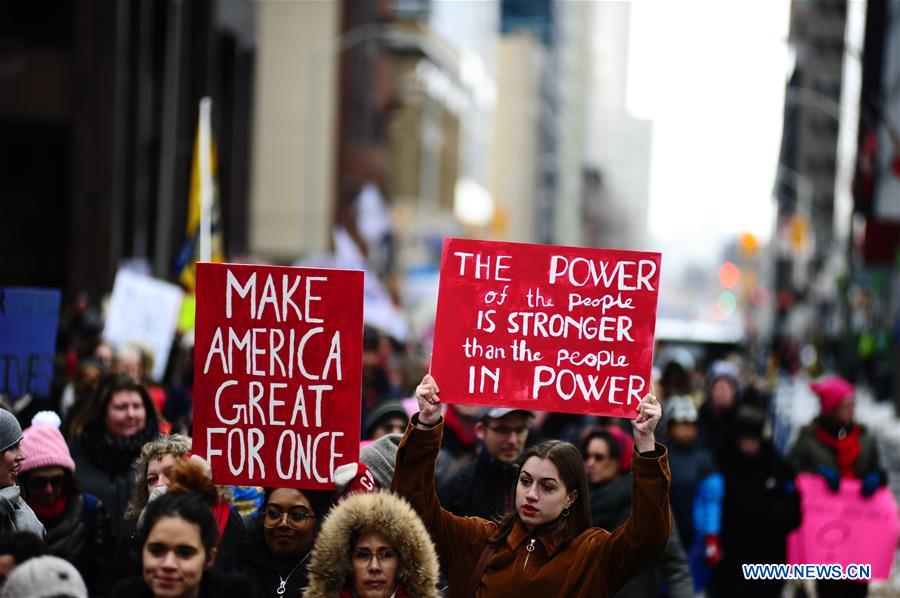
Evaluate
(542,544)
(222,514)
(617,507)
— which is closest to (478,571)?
(542,544)

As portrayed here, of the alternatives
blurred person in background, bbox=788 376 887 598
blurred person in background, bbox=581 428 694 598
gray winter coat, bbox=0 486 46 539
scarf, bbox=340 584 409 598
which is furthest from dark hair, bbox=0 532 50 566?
blurred person in background, bbox=788 376 887 598

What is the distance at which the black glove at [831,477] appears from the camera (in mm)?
10211

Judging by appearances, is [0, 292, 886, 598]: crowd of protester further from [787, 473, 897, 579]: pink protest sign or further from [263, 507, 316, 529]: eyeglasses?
[787, 473, 897, 579]: pink protest sign

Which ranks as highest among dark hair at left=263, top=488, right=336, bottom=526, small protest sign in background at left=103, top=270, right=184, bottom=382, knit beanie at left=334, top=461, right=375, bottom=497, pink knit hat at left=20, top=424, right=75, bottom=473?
small protest sign in background at left=103, top=270, right=184, bottom=382

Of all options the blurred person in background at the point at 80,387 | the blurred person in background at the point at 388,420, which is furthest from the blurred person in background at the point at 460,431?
the blurred person in background at the point at 80,387

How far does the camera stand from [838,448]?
34.0 ft

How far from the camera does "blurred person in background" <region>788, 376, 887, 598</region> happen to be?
10297 millimetres

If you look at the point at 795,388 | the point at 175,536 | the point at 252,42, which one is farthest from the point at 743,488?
the point at 252,42

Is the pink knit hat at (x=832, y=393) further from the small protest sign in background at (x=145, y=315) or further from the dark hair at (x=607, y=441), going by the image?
the small protest sign in background at (x=145, y=315)

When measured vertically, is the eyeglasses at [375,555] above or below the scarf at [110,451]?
below

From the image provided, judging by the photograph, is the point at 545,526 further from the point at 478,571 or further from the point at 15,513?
the point at 15,513

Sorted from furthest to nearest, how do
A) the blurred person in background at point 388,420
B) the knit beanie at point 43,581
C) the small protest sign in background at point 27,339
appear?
the small protest sign in background at point 27,339
the blurred person in background at point 388,420
the knit beanie at point 43,581

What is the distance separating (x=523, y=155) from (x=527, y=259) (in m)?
153

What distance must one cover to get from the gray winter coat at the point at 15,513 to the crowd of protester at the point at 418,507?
1 cm
